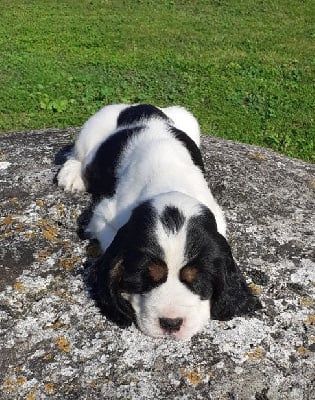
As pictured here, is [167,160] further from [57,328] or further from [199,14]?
[199,14]

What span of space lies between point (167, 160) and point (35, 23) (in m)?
11.4

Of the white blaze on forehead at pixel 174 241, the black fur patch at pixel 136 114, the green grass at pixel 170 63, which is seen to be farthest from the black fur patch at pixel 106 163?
the green grass at pixel 170 63

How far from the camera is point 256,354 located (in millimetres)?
3715

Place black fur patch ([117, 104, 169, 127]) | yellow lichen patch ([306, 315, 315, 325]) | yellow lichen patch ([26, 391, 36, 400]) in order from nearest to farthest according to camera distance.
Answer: yellow lichen patch ([26, 391, 36, 400]), yellow lichen patch ([306, 315, 315, 325]), black fur patch ([117, 104, 169, 127])

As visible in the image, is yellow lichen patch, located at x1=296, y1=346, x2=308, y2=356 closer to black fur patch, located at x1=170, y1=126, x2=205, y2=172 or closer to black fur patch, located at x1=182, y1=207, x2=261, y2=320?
black fur patch, located at x1=182, y1=207, x2=261, y2=320

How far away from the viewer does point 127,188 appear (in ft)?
15.6

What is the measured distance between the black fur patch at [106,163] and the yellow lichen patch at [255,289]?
148cm

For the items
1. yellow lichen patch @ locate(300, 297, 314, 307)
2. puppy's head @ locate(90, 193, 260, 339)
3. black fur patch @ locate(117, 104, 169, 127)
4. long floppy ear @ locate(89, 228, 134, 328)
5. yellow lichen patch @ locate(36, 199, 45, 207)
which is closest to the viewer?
puppy's head @ locate(90, 193, 260, 339)

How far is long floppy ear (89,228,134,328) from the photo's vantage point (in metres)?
3.82

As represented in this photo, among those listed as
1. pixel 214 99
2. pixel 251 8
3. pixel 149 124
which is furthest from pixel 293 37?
pixel 149 124

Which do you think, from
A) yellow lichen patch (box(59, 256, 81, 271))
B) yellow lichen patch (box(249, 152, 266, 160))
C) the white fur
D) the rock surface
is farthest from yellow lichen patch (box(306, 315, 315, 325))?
yellow lichen patch (box(249, 152, 266, 160))

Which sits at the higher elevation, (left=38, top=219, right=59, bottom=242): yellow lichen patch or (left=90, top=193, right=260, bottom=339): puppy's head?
(left=90, top=193, right=260, bottom=339): puppy's head

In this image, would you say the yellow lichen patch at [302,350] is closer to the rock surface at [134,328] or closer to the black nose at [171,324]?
the rock surface at [134,328]

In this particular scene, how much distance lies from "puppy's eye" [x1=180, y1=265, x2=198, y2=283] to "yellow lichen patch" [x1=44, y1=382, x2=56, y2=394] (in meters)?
0.89
